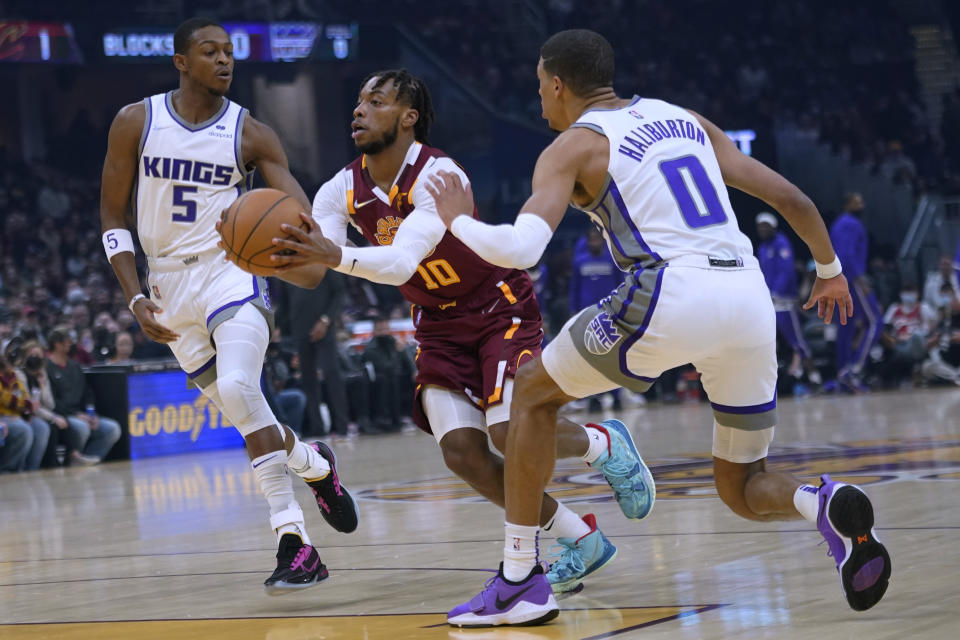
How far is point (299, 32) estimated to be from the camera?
77.4 ft

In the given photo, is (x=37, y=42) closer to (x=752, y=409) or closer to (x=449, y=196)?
(x=449, y=196)

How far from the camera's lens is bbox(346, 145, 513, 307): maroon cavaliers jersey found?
514 centimetres

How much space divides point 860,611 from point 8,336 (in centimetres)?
1275

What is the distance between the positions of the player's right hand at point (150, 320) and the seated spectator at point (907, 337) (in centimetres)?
1345

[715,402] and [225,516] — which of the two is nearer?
[715,402]

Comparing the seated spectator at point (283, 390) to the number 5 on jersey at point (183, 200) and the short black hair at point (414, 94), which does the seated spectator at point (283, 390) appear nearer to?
the number 5 on jersey at point (183, 200)

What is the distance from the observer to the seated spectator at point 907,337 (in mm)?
16891

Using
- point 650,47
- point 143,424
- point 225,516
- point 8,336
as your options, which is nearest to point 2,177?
point 8,336

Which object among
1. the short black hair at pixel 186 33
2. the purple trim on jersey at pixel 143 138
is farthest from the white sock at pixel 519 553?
the short black hair at pixel 186 33

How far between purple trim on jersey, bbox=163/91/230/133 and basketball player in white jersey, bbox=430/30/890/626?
1.90m

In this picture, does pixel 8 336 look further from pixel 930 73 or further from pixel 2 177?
pixel 930 73

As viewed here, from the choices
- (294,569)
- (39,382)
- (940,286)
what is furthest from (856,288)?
(294,569)

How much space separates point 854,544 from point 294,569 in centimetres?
213

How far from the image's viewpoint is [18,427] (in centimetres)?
1191
